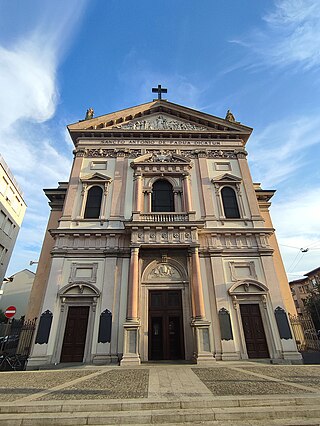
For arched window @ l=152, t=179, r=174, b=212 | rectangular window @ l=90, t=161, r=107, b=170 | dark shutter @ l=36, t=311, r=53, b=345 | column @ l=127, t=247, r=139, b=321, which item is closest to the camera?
dark shutter @ l=36, t=311, r=53, b=345

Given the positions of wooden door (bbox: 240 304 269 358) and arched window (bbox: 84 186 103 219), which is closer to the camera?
wooden door (bbox: 240 304 269 358)

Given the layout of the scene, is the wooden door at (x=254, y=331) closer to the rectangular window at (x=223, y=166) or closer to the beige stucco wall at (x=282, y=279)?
the beige stucco wall at (x=282, y=279)

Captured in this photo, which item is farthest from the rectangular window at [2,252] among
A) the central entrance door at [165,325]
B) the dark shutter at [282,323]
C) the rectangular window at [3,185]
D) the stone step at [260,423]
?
the stone step at [260,423]

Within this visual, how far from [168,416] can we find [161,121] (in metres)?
18.9

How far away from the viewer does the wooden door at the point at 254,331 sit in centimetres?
1159

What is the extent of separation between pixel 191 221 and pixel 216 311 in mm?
4896

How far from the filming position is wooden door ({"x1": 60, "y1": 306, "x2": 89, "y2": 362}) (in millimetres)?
11328

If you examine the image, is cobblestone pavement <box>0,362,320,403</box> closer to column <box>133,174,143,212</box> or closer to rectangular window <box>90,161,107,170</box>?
column <box>133,174,143,212</box>

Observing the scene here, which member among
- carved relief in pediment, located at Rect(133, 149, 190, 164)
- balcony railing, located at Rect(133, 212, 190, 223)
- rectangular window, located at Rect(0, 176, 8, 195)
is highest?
rectangular window, located at Rect(0, 176, 8, 195)

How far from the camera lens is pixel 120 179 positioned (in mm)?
16141

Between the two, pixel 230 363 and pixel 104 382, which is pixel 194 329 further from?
pixel 104 382

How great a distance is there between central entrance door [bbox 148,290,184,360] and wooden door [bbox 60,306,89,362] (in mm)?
3323

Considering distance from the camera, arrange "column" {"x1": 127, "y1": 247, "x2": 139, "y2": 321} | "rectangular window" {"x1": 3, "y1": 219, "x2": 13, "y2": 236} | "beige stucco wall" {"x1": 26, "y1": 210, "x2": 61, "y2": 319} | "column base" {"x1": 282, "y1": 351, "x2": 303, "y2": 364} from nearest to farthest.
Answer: "column base" {"x1": 282, "y1": 351, "x2": 303, "y2": 364} → "column" {"x1": 127, "y1": 247, "x2": 139, "y2": 321} → "beige stucco wall" {"x1": 26, "y1": 210, "x2": 61, "y2": 319} → "rectangular window" {"x1": 3, "y1": 219, "x2": 13, "y2": 236}

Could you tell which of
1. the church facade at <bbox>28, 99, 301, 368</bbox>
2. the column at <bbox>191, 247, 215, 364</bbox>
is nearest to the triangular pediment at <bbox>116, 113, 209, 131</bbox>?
the church facade at <bbox>28, 99, 301, 368</bbox>
